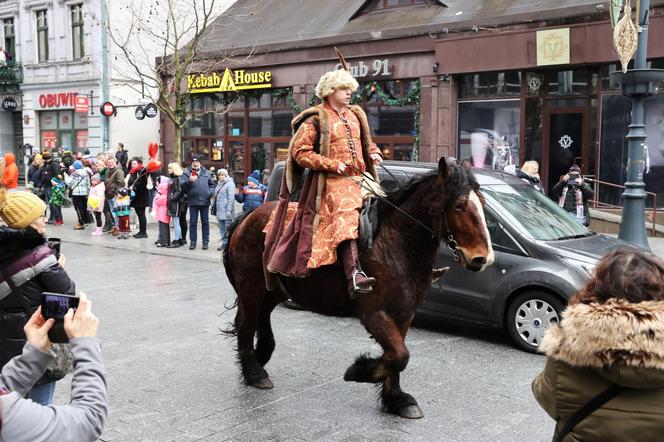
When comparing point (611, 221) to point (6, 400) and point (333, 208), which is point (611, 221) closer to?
point (333, 208)

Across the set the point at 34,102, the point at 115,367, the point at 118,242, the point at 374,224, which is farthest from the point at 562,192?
the point at 34,102

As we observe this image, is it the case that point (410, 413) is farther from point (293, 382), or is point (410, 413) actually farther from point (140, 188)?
point (140, 188)

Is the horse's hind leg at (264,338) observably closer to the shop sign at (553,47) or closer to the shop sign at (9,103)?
the shop sign at (553,47)

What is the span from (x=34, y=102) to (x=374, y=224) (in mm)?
Result: 31875

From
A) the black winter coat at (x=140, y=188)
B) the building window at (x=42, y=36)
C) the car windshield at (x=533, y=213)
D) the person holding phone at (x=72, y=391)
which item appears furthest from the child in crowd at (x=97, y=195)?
the building window at (x=42, y=36)

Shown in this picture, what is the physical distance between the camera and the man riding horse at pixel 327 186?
5.36 metres

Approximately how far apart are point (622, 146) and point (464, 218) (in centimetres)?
1377

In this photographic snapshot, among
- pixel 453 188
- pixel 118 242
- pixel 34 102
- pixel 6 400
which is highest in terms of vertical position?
pixel 34 102

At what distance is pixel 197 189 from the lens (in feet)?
48.5

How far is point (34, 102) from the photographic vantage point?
33.4 m

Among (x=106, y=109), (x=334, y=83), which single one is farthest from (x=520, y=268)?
(x=106, y=109)

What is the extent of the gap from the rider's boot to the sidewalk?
27.4ft

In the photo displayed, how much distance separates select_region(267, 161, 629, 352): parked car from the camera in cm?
702

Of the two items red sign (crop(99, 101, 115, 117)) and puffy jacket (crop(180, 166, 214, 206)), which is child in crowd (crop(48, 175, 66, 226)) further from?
puffy jacket (crop(180, 166, 214, 206))
